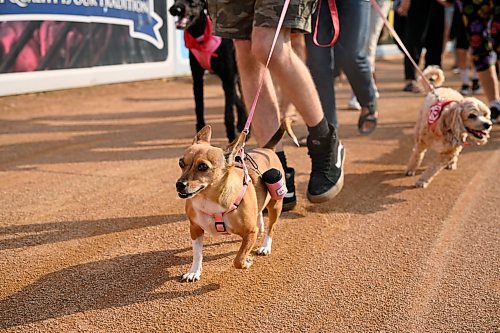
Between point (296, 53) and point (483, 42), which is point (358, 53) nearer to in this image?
point (296, 53)

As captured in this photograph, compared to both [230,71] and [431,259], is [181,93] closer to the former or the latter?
[230,71]

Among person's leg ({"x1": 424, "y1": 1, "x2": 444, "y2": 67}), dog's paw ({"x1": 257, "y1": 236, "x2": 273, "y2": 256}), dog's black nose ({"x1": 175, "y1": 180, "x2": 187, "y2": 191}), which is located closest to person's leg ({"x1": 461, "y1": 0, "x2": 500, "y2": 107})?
person's leg ({"x1": 424, "y1": 1, "x2": 444, "y2": 67})

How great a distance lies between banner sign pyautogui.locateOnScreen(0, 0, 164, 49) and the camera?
21.0 ft

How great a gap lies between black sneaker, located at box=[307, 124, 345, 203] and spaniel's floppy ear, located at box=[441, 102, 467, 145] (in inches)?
38.4

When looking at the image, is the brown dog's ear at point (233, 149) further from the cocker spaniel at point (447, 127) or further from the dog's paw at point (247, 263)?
the cocker spaniel at point (447, 127)

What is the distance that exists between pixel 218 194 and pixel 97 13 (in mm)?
6104

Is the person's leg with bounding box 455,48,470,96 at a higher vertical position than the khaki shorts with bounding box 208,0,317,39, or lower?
lower

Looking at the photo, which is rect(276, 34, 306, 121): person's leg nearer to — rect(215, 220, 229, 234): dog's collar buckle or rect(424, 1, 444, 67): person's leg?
rect(215, 220, 229, 234): dog's collar buckle

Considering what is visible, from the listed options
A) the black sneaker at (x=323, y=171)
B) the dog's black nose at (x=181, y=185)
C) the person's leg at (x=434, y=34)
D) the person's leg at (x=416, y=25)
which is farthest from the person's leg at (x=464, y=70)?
the dog's black nose at (x=181, y=185)

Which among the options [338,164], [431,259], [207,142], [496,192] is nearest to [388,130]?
[496,192]

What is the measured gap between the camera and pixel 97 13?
746cm

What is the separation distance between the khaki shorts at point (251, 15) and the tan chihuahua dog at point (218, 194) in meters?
0.67

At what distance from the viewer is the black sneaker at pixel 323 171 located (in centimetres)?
291

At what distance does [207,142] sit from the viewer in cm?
230
